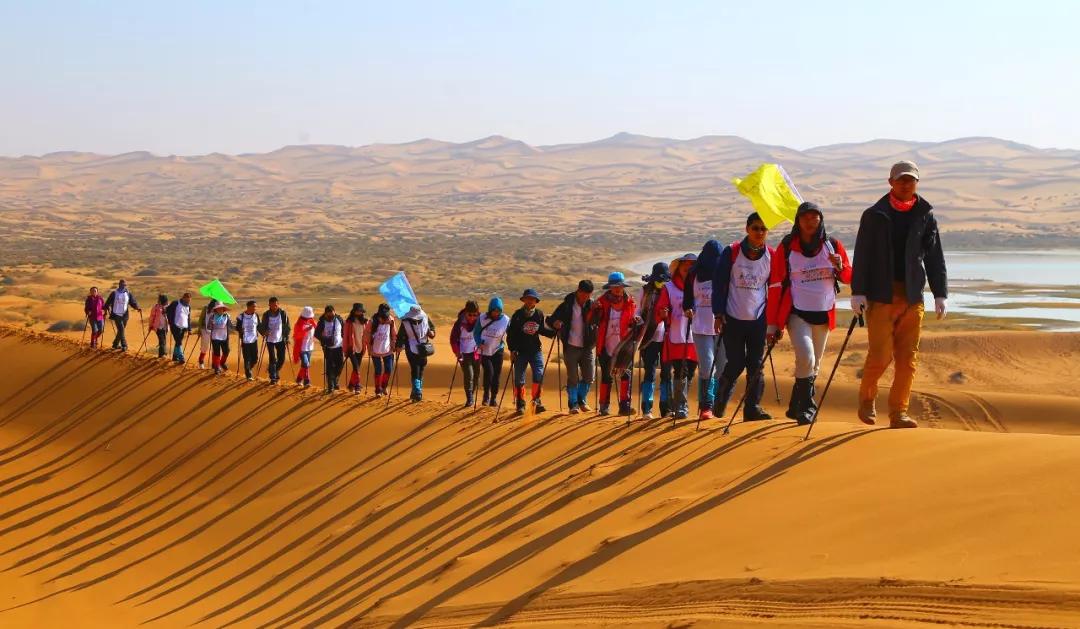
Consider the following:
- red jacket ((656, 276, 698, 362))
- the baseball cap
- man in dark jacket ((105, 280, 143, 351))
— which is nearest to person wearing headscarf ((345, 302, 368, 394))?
red jacket ((656, 276, 698, 362))

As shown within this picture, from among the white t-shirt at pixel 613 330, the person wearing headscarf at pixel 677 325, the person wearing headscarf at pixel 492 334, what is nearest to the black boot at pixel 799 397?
the person wearing headscarf at pixel 677 325

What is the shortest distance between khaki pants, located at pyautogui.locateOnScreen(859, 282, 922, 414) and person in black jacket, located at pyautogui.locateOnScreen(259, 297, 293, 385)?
12.4 meters

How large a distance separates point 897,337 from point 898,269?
1.58ft

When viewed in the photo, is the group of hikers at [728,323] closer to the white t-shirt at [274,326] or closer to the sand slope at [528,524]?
the sand slope at [528,524]

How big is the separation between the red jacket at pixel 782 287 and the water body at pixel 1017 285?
30329 mm

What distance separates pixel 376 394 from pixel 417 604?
926 cm

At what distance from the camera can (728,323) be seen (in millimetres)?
9602

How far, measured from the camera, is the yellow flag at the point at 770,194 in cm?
970

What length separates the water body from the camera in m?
41.0

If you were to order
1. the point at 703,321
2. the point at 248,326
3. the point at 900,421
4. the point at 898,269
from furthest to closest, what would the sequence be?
the point at 248,326
the point at 703,321
the point at 900,421
the point at 898,269

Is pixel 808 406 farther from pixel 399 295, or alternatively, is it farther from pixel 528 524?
pixel 399 295

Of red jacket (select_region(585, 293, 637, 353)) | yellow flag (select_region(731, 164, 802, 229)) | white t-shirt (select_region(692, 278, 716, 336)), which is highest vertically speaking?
yellow flag (select_region(731, 164, 802, 229))

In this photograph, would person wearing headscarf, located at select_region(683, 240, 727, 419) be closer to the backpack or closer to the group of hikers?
the group of hikers

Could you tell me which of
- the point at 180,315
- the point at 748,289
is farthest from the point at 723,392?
the point at 180,315
